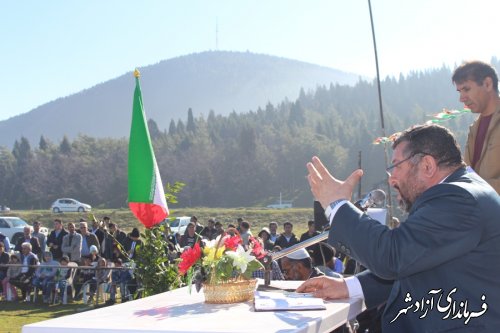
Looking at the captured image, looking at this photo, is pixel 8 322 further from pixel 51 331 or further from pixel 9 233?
pixel 9 233

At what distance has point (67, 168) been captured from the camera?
9494 cm

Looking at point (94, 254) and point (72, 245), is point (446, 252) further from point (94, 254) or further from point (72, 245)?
point (72, 245)

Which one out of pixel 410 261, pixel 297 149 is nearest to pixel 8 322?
pixel 410 261

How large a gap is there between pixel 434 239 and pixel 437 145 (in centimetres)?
40

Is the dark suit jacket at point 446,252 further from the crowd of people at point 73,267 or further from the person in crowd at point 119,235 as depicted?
the person in crowd at point 119,235

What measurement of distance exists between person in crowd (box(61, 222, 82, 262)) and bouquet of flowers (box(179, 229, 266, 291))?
1251 centimetres

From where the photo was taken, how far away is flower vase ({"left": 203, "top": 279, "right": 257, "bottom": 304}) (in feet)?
8.96

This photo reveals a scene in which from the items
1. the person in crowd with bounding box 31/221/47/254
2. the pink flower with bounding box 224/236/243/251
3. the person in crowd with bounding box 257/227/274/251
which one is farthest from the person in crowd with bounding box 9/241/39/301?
the pink flower with bounding box 224/236/243/251

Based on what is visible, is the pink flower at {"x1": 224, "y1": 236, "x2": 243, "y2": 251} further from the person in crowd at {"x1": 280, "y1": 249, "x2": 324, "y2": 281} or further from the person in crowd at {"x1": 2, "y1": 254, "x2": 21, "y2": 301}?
the person in crowd at {"x1": 2, "y1": 254, "x2": 21, "y2": 301}

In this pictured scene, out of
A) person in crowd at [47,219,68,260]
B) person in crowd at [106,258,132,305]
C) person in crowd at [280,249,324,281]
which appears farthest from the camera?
person in crowd at [47,219,68,260]

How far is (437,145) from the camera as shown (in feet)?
7.55

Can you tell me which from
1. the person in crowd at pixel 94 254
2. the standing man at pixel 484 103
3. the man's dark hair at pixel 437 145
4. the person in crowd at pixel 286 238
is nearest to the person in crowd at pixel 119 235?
the person in crowd at pixel 94 254

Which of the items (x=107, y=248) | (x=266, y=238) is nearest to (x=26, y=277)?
(x=107, y=248)

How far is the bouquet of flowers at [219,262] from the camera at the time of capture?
278 centimetres
